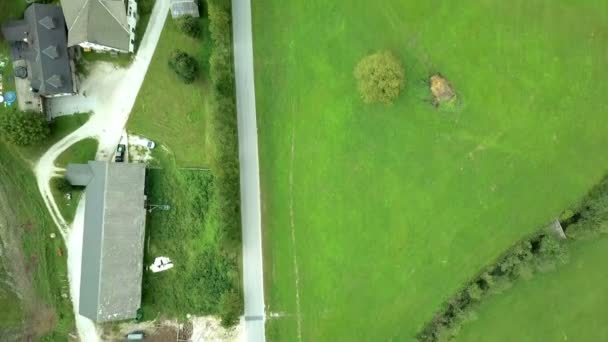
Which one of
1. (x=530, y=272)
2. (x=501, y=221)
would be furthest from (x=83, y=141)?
(x=530, y=272)

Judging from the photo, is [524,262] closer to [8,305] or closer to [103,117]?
[103,117]

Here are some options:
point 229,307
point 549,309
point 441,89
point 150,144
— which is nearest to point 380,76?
point 441,89

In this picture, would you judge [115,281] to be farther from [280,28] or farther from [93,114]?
[280,28]

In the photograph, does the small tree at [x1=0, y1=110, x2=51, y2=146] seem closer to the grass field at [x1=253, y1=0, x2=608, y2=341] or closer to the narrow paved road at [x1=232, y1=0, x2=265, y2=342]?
the narrow paved road at [x1=232, y1=0, x2=265, y2=342]

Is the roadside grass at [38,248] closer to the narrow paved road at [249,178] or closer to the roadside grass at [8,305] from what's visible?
the roadside grass at [8,305]

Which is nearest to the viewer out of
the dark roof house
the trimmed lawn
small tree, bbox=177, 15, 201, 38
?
small tree, bbox=177, 15, 201, 38

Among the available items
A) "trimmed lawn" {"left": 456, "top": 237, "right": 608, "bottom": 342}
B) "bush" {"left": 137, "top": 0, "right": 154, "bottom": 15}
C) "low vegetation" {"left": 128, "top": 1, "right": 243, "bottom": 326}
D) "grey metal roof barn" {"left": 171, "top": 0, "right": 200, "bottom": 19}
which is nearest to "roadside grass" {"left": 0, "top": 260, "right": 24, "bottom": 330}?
"low vegetation" {"left": 128, "top": 1, "right": 243, "bottom": 326}

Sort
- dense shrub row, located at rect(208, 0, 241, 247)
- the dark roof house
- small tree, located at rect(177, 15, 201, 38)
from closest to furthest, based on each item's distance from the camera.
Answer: dense shrub row, located at rect(208, 0, 241, 247) → small tree, located at rect(177, 15, 201, 38) → the dark roof house
